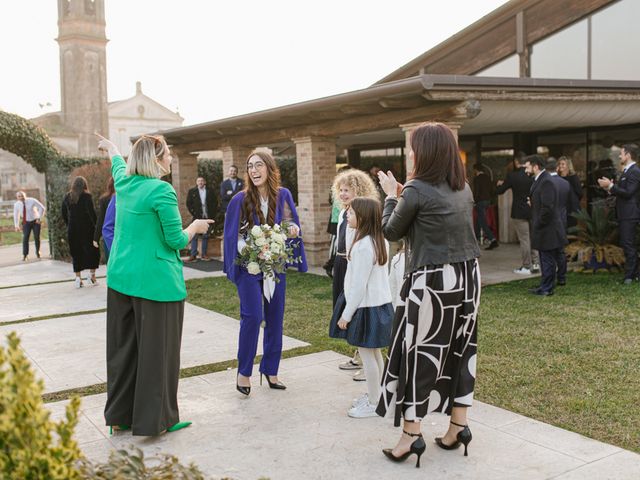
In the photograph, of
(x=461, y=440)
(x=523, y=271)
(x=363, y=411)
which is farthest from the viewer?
(x=523, y=271)

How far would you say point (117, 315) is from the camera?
442cm

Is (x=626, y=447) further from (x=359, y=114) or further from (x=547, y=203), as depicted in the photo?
(x=359, y=114)

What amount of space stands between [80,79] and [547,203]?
61.1m

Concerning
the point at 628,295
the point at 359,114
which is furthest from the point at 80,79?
the point at 628,295

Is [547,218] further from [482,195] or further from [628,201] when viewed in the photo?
[482,195]

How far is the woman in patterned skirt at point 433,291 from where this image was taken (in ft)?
12.3

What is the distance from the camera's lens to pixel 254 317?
5.14 meters

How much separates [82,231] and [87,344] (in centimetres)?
489

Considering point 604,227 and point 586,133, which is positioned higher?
point 586,133

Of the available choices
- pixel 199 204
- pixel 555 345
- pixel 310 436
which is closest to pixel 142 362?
pixel 310 436

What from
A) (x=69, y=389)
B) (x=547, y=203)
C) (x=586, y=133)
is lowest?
(x=69, y=389)

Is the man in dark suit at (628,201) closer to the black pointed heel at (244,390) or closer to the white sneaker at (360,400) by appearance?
the white sneaker at (360,400)

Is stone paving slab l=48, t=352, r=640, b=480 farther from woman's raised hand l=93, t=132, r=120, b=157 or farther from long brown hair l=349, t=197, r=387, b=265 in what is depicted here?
woman's raised hand l=93, t=132, r=120, b=157

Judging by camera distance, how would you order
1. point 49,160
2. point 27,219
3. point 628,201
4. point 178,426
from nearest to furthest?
point 178,426
point 628,201
point 49,160
point 27,219
